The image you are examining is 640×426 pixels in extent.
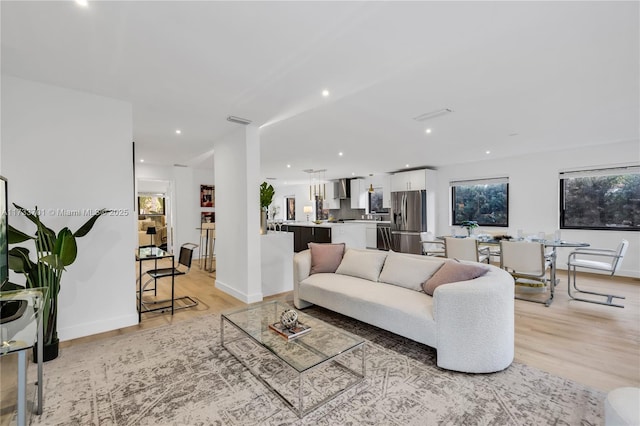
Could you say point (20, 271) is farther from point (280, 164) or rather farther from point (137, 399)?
point (280, 164)

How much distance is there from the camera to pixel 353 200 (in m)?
10.4

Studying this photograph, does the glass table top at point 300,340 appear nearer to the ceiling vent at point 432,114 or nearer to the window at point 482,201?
the ceiling vent at point 432,114

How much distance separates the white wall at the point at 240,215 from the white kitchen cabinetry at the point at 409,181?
5.16 meters

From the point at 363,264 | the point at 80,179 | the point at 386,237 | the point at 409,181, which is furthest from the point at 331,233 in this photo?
the point at 80,179

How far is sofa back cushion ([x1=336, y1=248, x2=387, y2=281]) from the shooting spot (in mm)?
3486

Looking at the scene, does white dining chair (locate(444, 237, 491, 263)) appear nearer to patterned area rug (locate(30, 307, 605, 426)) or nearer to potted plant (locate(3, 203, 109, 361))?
patterned area rug (locate(30, 307, 605, 426))

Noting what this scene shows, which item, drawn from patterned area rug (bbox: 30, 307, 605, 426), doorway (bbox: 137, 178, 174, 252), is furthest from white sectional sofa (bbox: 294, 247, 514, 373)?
doorway (bbox: 137, 178, 174, 252)

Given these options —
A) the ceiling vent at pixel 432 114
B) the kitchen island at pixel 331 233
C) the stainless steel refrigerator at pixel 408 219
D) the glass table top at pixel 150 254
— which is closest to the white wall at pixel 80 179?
the glass table top at pixel 150 254

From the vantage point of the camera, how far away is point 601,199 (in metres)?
5.84

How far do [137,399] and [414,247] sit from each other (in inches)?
279

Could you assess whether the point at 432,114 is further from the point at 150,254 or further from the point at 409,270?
the point at 150,254

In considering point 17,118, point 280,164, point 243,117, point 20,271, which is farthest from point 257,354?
point 280,164

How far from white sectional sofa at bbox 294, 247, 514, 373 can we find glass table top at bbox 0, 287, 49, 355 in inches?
93.0

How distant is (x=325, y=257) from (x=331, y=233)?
3609 millimetres
